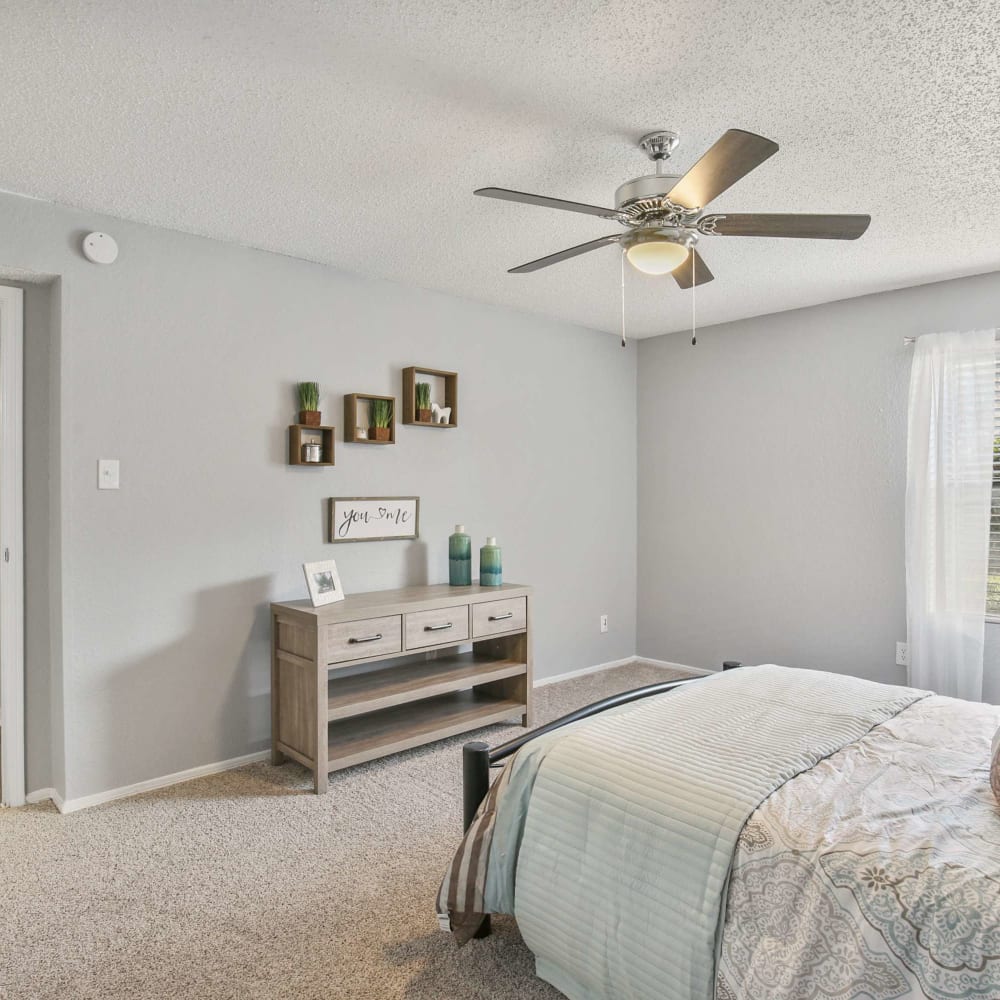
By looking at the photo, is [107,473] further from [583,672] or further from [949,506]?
[949,506]

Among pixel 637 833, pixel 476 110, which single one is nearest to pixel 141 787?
pixel 637 833

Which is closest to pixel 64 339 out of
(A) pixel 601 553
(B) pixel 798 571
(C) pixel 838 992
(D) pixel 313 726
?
(D) pixel 313 726

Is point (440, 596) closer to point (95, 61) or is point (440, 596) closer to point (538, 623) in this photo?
point (538, 623)

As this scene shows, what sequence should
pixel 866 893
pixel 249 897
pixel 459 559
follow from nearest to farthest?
pixel 866 893
pixel 249 897
pixel 459 559

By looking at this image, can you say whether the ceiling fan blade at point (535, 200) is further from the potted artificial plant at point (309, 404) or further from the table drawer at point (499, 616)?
the table drawer at point (499, 616)

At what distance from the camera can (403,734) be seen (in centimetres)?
324

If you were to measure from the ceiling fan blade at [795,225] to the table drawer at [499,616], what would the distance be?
209 centimetres

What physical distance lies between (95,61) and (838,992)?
2.65 metres

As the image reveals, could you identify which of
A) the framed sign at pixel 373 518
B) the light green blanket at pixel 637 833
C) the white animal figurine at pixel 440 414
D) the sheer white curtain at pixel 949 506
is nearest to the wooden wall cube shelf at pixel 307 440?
the framed sign at pixel 373 518

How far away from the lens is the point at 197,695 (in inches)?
121

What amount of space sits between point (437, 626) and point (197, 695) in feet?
3.58

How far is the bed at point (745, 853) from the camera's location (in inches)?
48.2

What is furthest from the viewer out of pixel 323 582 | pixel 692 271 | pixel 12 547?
pixel 323 582

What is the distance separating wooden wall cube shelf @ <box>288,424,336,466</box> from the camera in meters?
3.31
